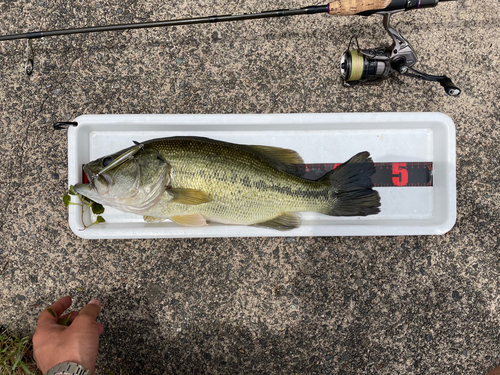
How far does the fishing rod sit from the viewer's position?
195 centimetres

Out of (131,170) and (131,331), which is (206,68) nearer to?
(131,170)

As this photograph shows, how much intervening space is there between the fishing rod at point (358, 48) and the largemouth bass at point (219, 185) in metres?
0.62

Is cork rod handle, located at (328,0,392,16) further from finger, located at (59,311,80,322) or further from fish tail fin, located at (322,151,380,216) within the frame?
finger, located at (59,311,80,322)

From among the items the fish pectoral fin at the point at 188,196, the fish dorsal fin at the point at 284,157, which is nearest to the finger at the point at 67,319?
the fish pectoral fin at the point at 188,196

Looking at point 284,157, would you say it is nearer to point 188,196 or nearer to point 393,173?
point 188,196

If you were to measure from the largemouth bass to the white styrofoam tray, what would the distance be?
210 mm

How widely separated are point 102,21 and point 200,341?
254cm

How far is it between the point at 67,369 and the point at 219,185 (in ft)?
4.67

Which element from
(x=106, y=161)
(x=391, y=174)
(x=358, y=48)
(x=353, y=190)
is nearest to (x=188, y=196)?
(x=106, y=161)

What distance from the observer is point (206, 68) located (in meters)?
2.46

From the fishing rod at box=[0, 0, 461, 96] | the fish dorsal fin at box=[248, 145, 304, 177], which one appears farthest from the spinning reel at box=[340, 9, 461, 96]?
the fish dorsal fin at box=[248, 145, 304, 177]

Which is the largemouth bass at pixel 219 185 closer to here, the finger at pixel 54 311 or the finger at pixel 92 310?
the finger at pixel 92 310

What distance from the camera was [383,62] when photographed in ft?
7.23

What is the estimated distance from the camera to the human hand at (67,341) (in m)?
2.01
